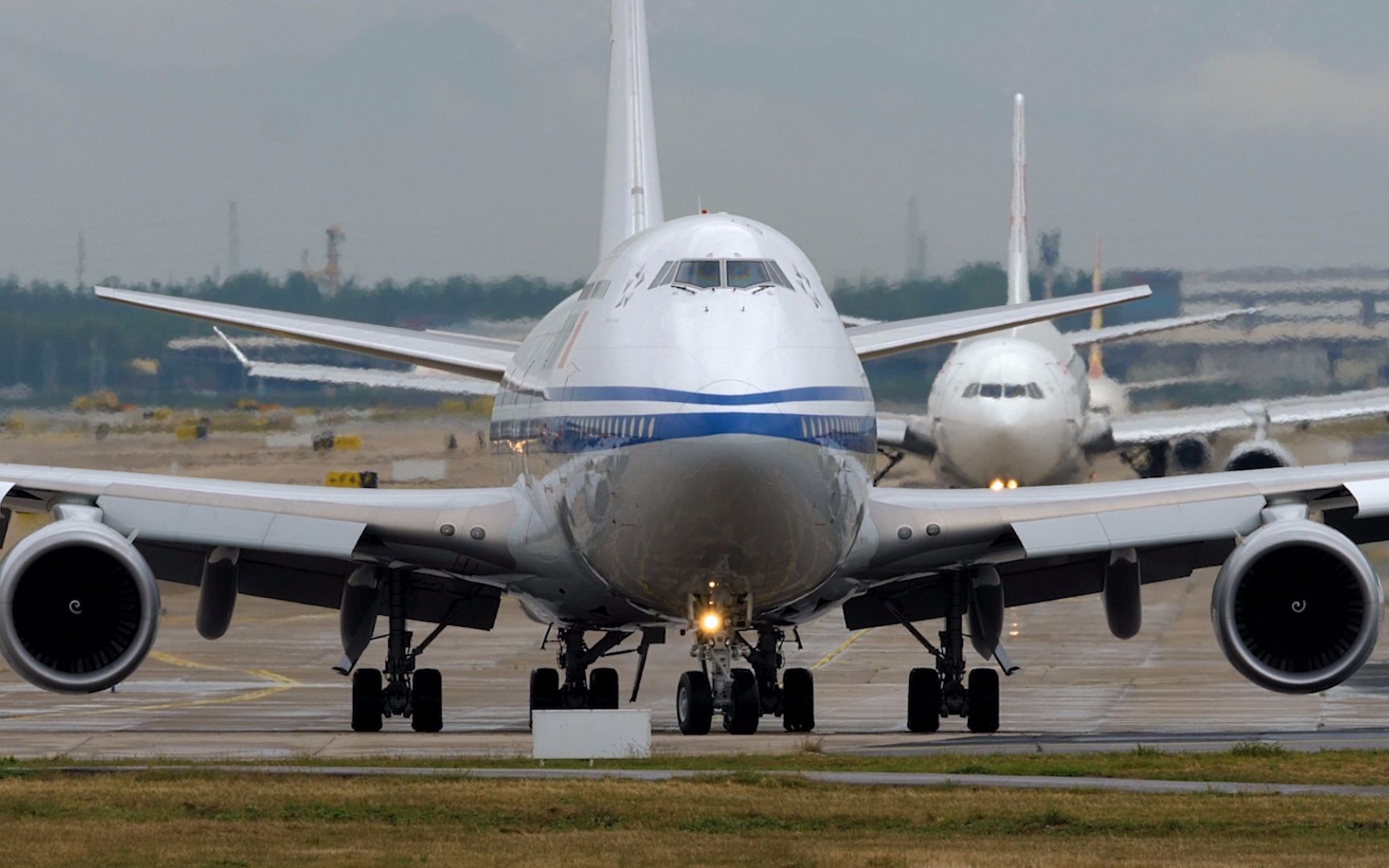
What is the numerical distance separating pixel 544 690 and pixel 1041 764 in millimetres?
8219

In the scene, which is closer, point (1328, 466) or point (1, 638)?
point (1, 638)

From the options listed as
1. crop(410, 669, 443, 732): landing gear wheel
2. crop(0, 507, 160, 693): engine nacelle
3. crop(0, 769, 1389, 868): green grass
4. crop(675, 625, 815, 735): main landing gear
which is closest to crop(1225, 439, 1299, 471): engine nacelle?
crop(675, 625, 815, 735): main landing gear

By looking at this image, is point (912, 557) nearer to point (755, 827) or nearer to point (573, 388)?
point (573, 388)

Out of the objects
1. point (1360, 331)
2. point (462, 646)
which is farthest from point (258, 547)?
point (1360, 331)

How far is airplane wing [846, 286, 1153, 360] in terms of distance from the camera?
71.7 feet

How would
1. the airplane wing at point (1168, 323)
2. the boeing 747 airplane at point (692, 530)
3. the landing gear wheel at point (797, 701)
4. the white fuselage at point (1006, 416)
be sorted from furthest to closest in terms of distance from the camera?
→ the white fuselage at point (1006, 416)
the airplane wing at point (1168, 323)
the landing gear wheel at point (797, 701)
the boeing 747 airplane at point (692, 530)

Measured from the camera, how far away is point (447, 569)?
22.6 m

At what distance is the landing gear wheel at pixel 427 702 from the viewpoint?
899 inches

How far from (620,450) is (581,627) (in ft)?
17.4

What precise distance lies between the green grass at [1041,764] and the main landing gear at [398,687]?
14.0ft

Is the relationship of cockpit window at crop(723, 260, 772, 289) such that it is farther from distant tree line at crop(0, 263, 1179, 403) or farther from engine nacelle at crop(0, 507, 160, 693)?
distant tree line at crop(0, 263, 1179, 403)

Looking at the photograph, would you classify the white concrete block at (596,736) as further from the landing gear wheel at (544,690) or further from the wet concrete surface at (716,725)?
the landing gear wheel at (544,690)

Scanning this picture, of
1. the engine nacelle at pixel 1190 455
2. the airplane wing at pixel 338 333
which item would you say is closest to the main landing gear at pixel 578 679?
the airplane wing at pixel 338 333

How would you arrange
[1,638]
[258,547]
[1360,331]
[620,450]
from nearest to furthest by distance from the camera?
[620,450]
[1,638]
[258,547]
[1360,331]
